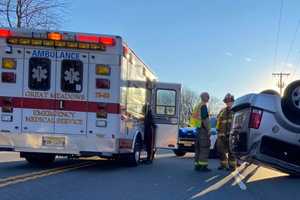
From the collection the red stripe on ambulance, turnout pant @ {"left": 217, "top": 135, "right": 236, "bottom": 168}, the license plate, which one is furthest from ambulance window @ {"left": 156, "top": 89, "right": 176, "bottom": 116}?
the license plate

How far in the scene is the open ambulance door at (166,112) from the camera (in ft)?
51.3

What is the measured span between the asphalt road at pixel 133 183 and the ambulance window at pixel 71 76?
5.93 ft

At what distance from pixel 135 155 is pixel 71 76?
2986 millimetres

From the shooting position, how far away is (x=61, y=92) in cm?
1184

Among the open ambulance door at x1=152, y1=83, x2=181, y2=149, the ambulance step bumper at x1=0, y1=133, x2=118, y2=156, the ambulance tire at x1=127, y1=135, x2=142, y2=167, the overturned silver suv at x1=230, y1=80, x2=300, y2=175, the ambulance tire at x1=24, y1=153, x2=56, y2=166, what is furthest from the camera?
the open ambulance door at x1=152, y1=83, x2=181, y2=149

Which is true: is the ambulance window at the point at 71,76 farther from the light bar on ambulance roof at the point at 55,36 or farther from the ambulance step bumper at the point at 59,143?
the ambulance step bumper at the point at 59,143

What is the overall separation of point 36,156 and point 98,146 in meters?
2.46

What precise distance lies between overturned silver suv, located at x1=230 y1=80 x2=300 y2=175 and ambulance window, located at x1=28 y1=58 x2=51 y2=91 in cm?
421

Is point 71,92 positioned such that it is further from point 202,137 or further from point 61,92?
point 202,137

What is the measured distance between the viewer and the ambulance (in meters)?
11.7

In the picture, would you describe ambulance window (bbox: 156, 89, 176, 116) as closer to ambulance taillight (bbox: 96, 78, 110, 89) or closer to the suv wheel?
ambulance taillight (bbox: 96, 78, 110, 89)

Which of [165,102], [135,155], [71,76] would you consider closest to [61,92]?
[71,76]

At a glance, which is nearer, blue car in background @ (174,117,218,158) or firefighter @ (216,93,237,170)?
firefighter @ (216,93,237,170)

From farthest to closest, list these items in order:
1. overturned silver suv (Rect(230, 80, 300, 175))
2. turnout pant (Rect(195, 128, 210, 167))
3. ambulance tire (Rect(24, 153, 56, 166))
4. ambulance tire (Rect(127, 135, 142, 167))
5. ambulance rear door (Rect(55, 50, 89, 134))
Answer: ambulance tire (Rect(127, 135, 142, 167)) → ambulance tire (Rect(24, 153, 56, 166)) → turnout pant (Rect(195, 128, 210, 167)) → ambulance rear door (Rect(55, 50, 89, 134)) → overturned silver suv (Rect(230, 80, 300, 175))
